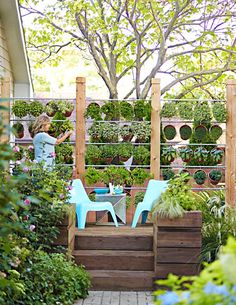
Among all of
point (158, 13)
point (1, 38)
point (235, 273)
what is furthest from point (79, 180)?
point (235, 273)

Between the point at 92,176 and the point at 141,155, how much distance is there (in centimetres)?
81

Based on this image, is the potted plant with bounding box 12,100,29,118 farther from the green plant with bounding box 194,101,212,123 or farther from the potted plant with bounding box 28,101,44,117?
the green plant with bounding box 194,101,212,123

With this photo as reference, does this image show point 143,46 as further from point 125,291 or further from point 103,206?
point 125,291

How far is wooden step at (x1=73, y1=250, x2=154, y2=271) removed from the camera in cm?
848

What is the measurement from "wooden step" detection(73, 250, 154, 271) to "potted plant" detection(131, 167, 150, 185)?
2.02m

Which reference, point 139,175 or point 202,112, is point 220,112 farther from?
point 139,175

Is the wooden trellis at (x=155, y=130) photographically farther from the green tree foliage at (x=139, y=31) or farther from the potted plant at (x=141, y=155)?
the green tree foliage at (x=139, y=31)

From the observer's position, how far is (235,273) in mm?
2268

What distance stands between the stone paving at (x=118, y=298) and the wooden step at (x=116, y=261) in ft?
1.17

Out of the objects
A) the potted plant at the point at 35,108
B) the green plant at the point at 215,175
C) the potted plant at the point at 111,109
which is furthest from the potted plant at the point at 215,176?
the potted plant at the point at 35,108

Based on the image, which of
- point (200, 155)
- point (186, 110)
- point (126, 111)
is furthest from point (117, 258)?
point (186, 110)

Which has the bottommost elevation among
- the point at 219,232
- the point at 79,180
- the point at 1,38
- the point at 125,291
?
the point at 125,291

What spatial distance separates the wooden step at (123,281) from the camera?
8.30 meters

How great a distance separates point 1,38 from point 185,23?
5.05m
